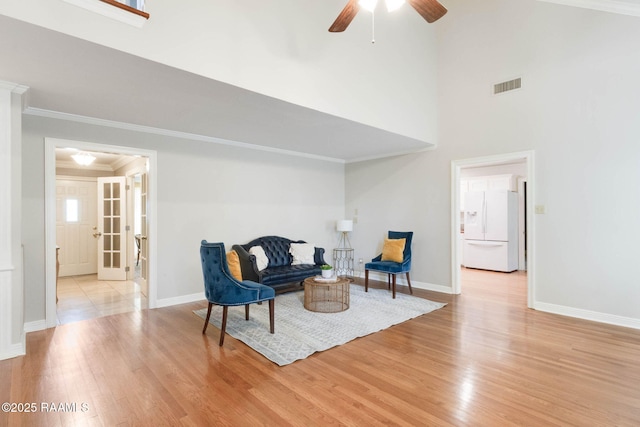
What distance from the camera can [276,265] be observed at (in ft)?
17.9

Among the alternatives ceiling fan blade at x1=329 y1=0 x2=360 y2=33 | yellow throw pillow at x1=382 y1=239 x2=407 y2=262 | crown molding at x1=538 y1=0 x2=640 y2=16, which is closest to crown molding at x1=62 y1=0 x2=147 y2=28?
ceiling fan blade at x1=329 y1=0 x2=360 y2=33

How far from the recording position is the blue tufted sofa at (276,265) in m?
4.69

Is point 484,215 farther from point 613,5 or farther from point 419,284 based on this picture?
point 613,5

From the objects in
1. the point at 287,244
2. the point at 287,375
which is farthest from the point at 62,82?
the point at 287,244

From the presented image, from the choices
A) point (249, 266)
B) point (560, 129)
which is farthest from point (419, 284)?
point (560, 129)

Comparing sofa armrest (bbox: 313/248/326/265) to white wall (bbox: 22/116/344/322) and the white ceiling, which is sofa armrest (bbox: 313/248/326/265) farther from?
the white ceiling

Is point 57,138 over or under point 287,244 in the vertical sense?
over

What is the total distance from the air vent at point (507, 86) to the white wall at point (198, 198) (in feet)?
10.8

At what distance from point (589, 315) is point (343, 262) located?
4111mm

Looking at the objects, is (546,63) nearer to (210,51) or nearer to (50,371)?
(210,51)

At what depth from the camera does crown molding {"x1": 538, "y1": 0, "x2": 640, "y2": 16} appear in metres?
3.59

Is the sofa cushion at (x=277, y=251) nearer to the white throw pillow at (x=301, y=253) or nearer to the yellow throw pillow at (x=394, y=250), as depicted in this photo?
the white throw pillow at (x=301, y=253)

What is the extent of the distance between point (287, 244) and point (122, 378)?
345cm

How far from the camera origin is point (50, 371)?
8.71 ft
